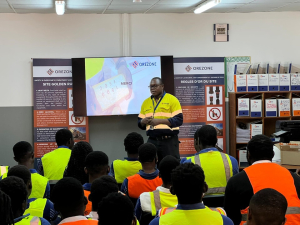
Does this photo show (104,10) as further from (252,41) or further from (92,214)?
(92,214)

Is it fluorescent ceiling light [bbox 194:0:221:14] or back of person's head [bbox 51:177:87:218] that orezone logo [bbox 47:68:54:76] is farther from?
back of person's head [bbox 51:177:87:218]

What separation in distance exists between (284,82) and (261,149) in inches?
167

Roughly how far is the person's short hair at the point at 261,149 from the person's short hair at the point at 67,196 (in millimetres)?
1191

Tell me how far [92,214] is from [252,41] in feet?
18.0

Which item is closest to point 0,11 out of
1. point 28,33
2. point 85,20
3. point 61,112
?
point 28,33

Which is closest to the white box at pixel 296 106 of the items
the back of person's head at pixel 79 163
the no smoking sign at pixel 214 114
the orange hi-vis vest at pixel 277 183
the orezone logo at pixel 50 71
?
the no smoking sign at pixel 214 114

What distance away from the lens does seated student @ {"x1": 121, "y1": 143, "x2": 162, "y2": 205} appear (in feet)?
9.19

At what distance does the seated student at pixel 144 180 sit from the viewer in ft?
9.19

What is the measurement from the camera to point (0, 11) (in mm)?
6039

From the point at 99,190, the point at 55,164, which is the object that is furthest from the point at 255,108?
the point at 99,190

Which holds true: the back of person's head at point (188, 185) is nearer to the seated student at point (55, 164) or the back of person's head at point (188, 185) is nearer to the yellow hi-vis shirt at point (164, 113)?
the seated student at point (55, 164)

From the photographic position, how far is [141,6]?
586cm

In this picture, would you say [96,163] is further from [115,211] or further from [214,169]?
[115,211]

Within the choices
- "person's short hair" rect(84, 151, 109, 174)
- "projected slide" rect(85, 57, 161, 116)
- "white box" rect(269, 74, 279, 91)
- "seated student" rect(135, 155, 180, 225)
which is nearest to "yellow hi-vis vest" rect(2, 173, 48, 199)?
"person's short hair" rect(84, 151, 109, 174)
